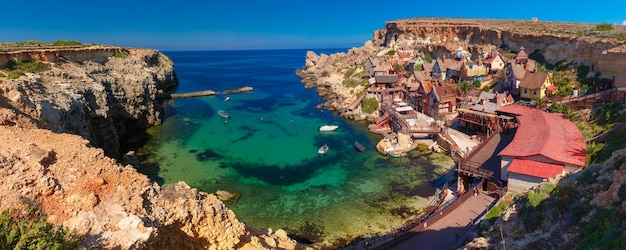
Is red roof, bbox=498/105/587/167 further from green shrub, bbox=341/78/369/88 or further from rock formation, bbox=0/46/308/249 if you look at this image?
green shrub, bbox=341/78/369/88

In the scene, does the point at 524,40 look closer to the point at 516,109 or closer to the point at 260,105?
the point at 516,109

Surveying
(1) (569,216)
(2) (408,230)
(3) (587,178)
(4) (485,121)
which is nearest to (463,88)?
(4) (485,121)

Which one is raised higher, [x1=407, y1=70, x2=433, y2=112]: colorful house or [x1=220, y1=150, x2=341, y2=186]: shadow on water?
[x1=407, y1=70, x2=433, y2=112]: colorful house

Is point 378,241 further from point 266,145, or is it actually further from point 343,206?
point 266,145

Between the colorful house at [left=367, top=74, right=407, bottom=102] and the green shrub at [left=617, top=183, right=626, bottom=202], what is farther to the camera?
the colorful house at [left=367, top=74, right=407, bottom=102]

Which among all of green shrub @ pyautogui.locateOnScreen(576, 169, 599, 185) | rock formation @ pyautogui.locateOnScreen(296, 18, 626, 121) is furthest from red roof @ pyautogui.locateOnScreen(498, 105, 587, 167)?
rock formation @ pyautogui.locateOnScreen(296, 18, 626, 121)

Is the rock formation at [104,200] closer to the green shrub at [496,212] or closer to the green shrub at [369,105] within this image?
the green shrub at [496,212]

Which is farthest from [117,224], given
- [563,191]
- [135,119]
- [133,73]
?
[133,73]
